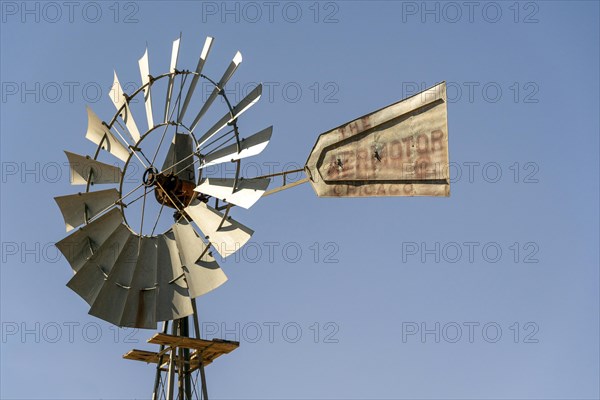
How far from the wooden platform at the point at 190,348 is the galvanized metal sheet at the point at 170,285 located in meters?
0.26

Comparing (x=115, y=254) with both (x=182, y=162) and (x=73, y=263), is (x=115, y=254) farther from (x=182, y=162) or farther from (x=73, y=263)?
(x=182, y=162)

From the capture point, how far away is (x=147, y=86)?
14.6 meters

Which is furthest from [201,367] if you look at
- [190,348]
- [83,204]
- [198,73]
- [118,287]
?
[198,73]

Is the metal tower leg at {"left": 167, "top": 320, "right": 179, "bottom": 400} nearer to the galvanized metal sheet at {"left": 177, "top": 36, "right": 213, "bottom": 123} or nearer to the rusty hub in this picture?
the rusty hub

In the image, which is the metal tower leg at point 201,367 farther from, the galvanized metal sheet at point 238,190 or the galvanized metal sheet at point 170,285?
the galvanized metal sheet at point 238,190

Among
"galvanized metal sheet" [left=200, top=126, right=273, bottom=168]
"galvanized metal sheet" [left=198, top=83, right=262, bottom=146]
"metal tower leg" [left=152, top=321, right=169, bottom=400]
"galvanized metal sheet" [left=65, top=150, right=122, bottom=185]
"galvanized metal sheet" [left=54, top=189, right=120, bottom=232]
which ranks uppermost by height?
"galvanized metal sheet" [left=198, top=83, right=262, bottom=146]

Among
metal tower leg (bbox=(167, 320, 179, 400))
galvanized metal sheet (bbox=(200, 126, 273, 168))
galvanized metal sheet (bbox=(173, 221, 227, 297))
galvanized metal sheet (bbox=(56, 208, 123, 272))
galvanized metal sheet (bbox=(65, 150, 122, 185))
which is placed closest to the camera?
galvanized metal sheet (bbox=(173, 221, 227, 297))

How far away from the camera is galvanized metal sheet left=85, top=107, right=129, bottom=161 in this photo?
14672mm

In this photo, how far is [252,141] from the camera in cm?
1383

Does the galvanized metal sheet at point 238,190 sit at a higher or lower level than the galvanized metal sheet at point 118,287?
higher

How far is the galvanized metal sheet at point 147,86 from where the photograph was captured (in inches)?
576

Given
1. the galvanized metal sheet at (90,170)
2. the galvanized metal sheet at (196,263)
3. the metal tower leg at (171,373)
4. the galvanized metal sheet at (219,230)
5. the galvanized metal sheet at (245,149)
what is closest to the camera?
the galvanized metal sheet at (219,230)

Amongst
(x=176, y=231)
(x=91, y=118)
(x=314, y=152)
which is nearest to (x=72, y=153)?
(x=91, y=118)

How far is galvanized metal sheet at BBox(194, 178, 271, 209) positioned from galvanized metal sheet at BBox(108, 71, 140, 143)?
4.26 ft
